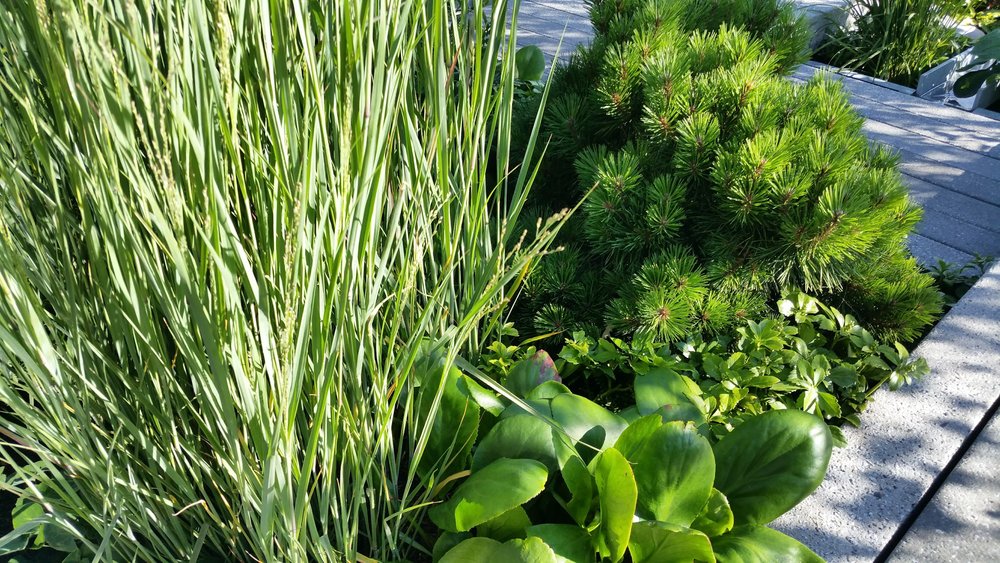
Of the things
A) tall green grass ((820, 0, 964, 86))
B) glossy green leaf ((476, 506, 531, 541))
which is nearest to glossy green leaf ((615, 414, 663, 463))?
glossy green leaf ((476, 506, 531, 541))

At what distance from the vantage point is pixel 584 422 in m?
1.46

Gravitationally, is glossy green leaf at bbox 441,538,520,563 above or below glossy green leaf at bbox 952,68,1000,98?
below

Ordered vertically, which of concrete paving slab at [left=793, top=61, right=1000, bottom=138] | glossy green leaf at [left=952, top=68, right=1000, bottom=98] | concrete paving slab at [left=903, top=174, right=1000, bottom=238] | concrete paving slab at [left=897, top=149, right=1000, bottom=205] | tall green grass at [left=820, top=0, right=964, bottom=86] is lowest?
concrete paving slab at [left=903, top=174, right=1000, bottom=238]

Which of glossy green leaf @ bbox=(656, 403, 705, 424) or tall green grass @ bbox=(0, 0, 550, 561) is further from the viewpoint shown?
glossy green leaf @ bbox=(656, 403, 705, 424)

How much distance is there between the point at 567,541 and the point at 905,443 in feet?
3.22

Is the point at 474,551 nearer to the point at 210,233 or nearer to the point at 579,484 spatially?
the point at 579,484

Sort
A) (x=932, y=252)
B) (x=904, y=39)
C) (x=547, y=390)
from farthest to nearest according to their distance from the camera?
(x=904, y=39) < (x=932, y=252) < (x=547, y=390)

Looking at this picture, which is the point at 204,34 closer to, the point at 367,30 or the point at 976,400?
the point at 367,30

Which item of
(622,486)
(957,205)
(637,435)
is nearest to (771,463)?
(637,435)

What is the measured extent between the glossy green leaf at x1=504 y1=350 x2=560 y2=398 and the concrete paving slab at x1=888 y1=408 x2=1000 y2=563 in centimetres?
79

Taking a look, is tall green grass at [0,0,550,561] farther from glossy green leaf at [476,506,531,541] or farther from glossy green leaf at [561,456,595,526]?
glossy green leaf at [561,456,595,526]

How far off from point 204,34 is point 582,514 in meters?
1.01

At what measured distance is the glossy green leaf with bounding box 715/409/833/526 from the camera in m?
1.39

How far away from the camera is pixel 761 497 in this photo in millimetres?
1424
